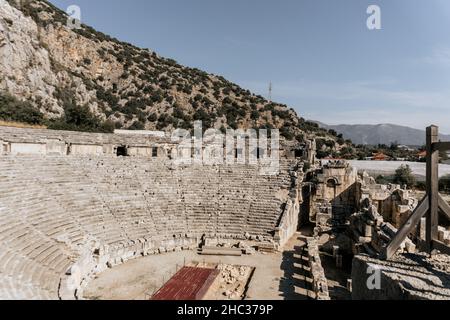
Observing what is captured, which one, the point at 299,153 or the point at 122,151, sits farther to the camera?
the point at 299,153

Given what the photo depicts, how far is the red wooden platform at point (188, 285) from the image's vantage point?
991 centimetres

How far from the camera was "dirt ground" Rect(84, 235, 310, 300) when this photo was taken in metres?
10.3

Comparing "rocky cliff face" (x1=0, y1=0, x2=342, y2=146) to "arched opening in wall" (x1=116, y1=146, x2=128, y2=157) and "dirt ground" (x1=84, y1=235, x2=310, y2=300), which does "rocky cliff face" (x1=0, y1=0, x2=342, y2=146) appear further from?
"dirt ground" (x1=84, y1=235, x2=310, y2=300)

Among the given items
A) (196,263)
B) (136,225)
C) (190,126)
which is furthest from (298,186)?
(190,126)

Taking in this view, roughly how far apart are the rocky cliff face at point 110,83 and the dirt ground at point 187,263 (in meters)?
24.6

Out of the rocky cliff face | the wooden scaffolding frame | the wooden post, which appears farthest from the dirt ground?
the rocky cliff face

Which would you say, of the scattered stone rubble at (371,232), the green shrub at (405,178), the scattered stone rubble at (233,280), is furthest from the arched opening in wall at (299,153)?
the green shrub at (405,178)

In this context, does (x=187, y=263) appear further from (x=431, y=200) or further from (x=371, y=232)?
(x=431, y=200)

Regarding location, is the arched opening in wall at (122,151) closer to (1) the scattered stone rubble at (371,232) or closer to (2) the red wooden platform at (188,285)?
(2) the red wooden platform at (188,285)

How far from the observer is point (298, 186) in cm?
1839

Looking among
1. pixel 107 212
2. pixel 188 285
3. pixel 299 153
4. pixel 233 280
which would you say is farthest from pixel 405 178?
pixel 107 212

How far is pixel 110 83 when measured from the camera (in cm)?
4366

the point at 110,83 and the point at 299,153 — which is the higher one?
the point at 110,83

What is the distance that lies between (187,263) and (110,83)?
37.3m
